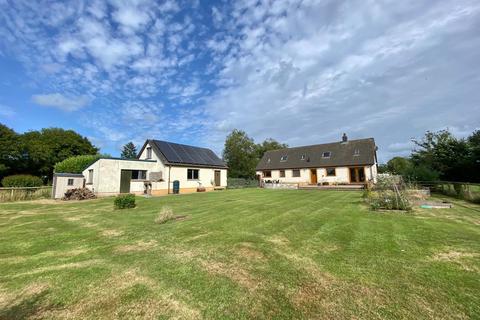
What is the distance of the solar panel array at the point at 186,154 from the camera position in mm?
21817

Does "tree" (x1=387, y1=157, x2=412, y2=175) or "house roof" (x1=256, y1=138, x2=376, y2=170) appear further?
"house roof" (x1=256, y1=138, x2=376, y2=170)

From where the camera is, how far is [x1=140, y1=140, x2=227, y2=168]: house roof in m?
21.5

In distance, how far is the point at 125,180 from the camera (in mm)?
18953

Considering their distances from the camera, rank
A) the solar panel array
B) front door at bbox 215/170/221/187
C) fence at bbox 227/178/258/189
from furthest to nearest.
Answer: fence at bbox 227/178/258/189
front door at bbox 215/170/221/187
the solar panel array

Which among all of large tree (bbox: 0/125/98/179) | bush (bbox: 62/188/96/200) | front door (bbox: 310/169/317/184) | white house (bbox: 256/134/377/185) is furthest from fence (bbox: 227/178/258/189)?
large tree (bbox: 0/125/98/179)

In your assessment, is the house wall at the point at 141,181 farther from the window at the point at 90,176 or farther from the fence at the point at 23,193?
the fence at the point at 23,193

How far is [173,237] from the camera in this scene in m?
5.89

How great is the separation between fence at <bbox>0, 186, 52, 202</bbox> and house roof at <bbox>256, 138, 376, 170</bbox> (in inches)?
1006

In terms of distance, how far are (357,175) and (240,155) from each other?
2551 cm

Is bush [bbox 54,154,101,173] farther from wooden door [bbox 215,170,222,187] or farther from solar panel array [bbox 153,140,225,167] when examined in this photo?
wooden door [bbox 215,170,222,187]

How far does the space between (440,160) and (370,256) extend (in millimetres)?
23534

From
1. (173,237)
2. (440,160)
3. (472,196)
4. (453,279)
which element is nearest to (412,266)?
(453,279)

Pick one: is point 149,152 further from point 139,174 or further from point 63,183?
point 63,183

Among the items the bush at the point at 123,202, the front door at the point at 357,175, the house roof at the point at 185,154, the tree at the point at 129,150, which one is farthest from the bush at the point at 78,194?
the tree at the point at 129,150
